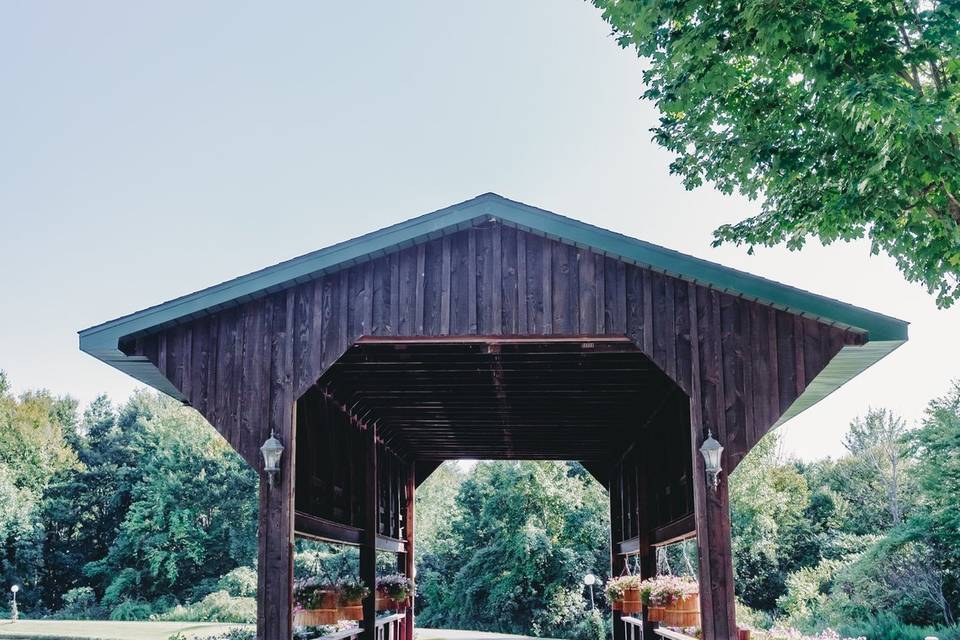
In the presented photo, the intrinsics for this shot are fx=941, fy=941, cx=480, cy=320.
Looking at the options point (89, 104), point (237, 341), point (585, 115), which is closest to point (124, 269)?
point (89, 104)

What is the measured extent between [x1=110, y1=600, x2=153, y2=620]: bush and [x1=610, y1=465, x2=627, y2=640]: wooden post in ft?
66.9

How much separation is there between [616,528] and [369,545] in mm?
7348

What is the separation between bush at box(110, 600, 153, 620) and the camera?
109 ft

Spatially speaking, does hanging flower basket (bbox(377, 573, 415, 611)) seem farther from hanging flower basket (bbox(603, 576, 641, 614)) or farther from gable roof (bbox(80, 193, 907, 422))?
gable roof (bbox(80, 193, 907, 422))

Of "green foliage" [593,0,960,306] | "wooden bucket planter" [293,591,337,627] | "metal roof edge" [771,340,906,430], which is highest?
"green foliage" [593,0,960,306]

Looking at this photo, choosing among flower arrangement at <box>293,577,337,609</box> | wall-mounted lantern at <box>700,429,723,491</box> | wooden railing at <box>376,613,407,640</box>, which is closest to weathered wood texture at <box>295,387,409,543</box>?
flower arrangement at <box>293,577,337,609</box>

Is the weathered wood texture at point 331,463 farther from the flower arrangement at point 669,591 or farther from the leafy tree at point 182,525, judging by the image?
the leafy tree at point 182,525

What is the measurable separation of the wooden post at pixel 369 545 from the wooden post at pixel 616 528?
5955 millimetres

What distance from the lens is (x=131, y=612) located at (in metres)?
33.4

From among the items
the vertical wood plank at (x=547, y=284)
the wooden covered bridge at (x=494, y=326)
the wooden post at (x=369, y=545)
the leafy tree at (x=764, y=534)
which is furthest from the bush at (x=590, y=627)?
the vertical wood plank at (x=547, y=284)

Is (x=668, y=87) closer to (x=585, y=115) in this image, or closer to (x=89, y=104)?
(x=585, y=115)

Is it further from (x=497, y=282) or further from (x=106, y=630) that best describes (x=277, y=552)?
(x=106, y=630)

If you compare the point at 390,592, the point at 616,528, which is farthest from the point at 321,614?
the point at 616,528

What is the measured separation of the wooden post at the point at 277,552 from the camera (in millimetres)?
7691
